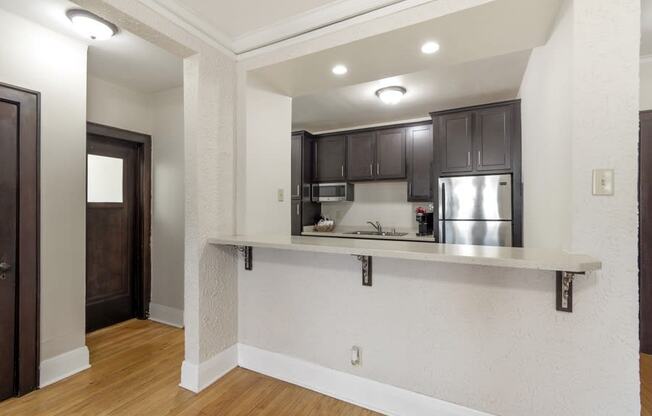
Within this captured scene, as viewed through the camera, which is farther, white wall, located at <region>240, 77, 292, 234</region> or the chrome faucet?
the chrome faucet

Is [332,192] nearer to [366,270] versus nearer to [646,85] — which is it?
[366,270]

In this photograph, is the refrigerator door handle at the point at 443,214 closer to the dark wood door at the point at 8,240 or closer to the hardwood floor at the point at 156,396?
the hardwood floor at the point at 156,396

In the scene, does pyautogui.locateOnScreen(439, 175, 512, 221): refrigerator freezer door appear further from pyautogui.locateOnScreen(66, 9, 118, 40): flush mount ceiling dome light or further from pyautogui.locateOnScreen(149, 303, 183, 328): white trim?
pyautogui.locateOnScreen(66, 9, 118, 40): flush mount ceiling dome light

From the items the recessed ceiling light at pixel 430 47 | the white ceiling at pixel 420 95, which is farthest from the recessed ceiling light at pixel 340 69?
the white ceiling at pixel 420 95

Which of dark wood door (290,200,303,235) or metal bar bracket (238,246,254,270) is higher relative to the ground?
dark wood door (290,200,303,235)

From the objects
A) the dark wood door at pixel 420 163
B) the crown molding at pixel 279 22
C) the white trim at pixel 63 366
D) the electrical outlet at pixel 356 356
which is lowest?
the white trim at pixel 63 366

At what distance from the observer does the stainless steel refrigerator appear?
3156 millimetres

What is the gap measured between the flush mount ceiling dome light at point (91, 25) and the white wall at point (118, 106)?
856 millimetres

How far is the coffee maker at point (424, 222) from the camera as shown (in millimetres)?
4164

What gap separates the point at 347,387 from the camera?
1.99 meters

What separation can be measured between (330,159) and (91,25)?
122 inches

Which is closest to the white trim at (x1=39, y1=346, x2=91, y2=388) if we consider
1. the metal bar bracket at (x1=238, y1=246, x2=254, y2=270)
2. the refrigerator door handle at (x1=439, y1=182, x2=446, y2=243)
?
the metal bar bracket at (x1=238, y1=246, x2=254, y2=270)

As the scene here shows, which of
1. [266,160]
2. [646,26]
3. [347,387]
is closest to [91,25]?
[266,160]

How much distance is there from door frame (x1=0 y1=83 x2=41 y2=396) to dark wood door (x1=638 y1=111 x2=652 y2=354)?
4.68m
